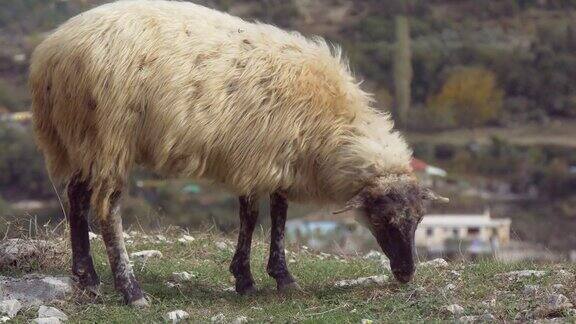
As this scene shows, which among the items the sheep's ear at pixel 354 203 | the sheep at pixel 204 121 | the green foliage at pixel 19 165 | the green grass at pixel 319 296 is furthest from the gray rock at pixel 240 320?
the green foliage at pixel 19 165

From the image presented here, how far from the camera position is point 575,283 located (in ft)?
27.0

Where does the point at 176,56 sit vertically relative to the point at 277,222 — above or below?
above

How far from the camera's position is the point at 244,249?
30.2ft

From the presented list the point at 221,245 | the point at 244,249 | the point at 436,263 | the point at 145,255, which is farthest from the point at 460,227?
the point at 244,249

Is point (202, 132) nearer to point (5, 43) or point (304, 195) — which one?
point (304, 195)

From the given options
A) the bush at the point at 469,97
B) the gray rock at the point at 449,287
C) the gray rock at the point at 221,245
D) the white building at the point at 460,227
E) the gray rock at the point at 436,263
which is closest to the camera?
the gray rock at the point at 449,287

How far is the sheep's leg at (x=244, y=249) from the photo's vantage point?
358 inches

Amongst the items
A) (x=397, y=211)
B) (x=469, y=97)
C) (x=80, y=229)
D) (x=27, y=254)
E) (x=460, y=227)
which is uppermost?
(x=397, y=211)

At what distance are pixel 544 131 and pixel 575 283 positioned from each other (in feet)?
118

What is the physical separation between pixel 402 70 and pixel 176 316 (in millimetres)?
36107

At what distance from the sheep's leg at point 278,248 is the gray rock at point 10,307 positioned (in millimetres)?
2178

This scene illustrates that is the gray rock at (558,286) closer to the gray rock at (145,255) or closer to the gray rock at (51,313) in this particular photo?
the gray rock at (51,313)

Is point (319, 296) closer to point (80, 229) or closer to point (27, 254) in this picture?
point (80, 229)

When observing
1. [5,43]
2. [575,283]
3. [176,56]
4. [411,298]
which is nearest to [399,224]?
[411,298]
